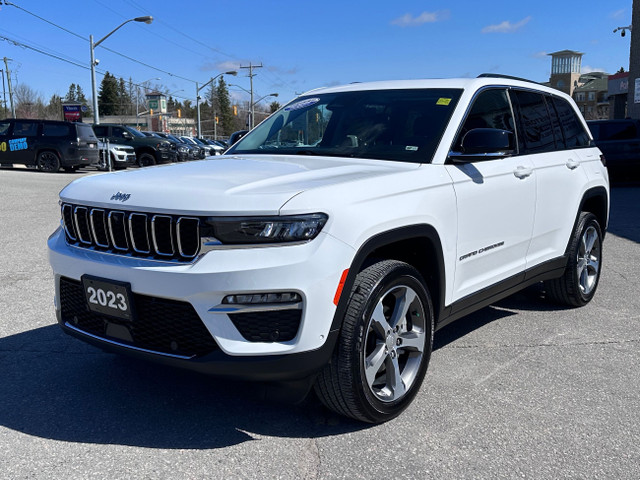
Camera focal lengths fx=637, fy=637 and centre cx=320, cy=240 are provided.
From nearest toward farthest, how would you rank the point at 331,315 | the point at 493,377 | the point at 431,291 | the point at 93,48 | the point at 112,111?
the point at 331,315 → the point at 431,291 → the point at 493,377 → the point at 93,48 → the point at 112,111

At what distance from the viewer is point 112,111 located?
121812 mm

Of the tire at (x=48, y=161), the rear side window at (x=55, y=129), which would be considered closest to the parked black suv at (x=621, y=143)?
the rear side window at (x=55, y=129)

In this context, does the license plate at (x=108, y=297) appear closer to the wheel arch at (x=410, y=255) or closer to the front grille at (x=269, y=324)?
the front grille at (x=269, y=324)

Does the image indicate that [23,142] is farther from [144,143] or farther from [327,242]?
[327,242]

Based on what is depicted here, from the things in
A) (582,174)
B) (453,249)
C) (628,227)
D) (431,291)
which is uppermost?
(582,174)

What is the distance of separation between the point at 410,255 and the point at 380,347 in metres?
0.62

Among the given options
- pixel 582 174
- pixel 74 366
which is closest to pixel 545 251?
pixel 582 174

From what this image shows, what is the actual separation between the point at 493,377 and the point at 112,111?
418ft

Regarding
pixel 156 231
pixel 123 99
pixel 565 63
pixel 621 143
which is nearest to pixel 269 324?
pixel 156 231

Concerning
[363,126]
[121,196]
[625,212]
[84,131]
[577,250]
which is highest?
[84,131]

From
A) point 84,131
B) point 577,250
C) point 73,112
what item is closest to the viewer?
point 577,250

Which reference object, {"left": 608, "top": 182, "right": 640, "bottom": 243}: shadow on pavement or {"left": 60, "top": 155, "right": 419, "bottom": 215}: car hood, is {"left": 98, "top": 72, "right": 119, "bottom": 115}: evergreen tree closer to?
{"left": 608, "top": 182, "right": 640, "bottom": 243}: shadow on pavement

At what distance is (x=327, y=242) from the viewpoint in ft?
9.26

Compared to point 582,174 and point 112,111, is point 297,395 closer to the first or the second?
point 582,174
